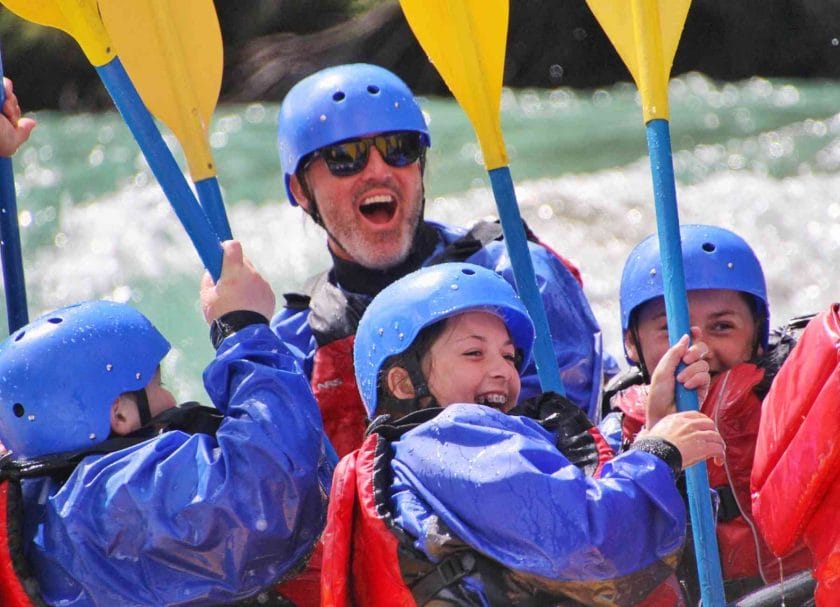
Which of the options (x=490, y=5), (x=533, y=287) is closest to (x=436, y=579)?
(x=533, y=287)

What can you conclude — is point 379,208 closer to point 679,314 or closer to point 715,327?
point 715,327

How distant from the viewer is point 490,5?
3455 millimetres

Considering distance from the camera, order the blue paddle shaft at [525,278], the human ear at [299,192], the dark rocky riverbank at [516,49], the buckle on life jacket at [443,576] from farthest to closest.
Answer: the dark rocky riverbank at [516,49] < the human ear at [299,192] < the blue paddle shaft at [525,278] < the buckle on life jacket at [443,576]

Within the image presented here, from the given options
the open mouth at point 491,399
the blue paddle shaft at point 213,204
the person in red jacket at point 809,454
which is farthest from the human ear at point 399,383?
the person in red jacket at point 809,454

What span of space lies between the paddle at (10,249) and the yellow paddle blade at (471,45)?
1.08 meters

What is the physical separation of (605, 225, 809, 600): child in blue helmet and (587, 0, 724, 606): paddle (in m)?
0.26

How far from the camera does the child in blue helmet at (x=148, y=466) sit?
286 centimetres

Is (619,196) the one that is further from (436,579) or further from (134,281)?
(436,579)

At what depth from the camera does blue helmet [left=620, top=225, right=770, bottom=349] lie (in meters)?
3.43

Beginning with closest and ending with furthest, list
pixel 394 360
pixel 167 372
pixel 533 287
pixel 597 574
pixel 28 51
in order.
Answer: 1. pixel 597 574
2. pixel 394 360
3. pixel 533 287
4. pixel 167 372
5. pixel 28 51

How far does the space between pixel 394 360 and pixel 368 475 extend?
1.05 ft

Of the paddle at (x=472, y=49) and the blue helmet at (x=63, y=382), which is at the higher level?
the paddle at (x=472, y=49)

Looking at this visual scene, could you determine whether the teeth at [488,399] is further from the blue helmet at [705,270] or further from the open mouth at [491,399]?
the blue helmet at [705,270]

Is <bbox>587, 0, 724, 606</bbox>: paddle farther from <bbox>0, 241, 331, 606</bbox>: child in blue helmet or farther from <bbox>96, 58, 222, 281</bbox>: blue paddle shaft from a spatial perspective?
<bbox>96, 58, 222, 281</bbox>: blue paddle shaft
